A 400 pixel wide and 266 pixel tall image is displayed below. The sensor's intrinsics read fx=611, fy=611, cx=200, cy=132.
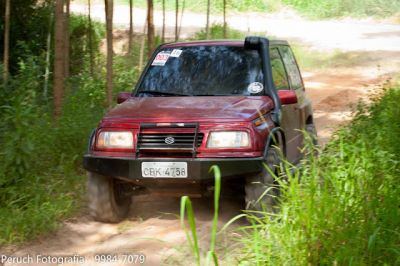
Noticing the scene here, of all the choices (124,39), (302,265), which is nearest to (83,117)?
(302,265)

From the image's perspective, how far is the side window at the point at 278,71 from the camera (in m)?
5.97

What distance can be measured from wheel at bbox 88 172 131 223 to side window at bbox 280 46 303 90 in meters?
2.42

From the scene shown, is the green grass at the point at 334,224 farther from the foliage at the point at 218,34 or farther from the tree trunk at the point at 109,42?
the foliage at the point at 218,34

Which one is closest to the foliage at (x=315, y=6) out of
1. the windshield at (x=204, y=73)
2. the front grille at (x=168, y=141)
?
the windshield at (x=204, y=73)

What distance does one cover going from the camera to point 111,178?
5.34 m

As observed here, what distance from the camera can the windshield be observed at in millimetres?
5664

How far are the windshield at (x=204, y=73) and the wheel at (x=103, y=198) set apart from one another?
1.01 m

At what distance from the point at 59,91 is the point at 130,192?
2606 mm

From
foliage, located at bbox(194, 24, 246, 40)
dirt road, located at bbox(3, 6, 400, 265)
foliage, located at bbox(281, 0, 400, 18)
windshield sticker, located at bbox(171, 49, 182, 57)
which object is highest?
foliage, located at bbox(281, 0, 400, 18)

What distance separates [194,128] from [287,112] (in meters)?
1.43

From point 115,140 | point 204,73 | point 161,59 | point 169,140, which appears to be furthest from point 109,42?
point 169,140

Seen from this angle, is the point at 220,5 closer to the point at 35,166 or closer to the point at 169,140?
the point at 35,166

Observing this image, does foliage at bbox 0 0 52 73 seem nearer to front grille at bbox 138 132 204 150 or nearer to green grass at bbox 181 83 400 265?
front grille at bbox 138 132 204 150

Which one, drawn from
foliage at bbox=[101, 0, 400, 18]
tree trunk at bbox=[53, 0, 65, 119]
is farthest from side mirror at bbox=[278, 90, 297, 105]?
foliage at bbox=[101, 0, 400, 18]
